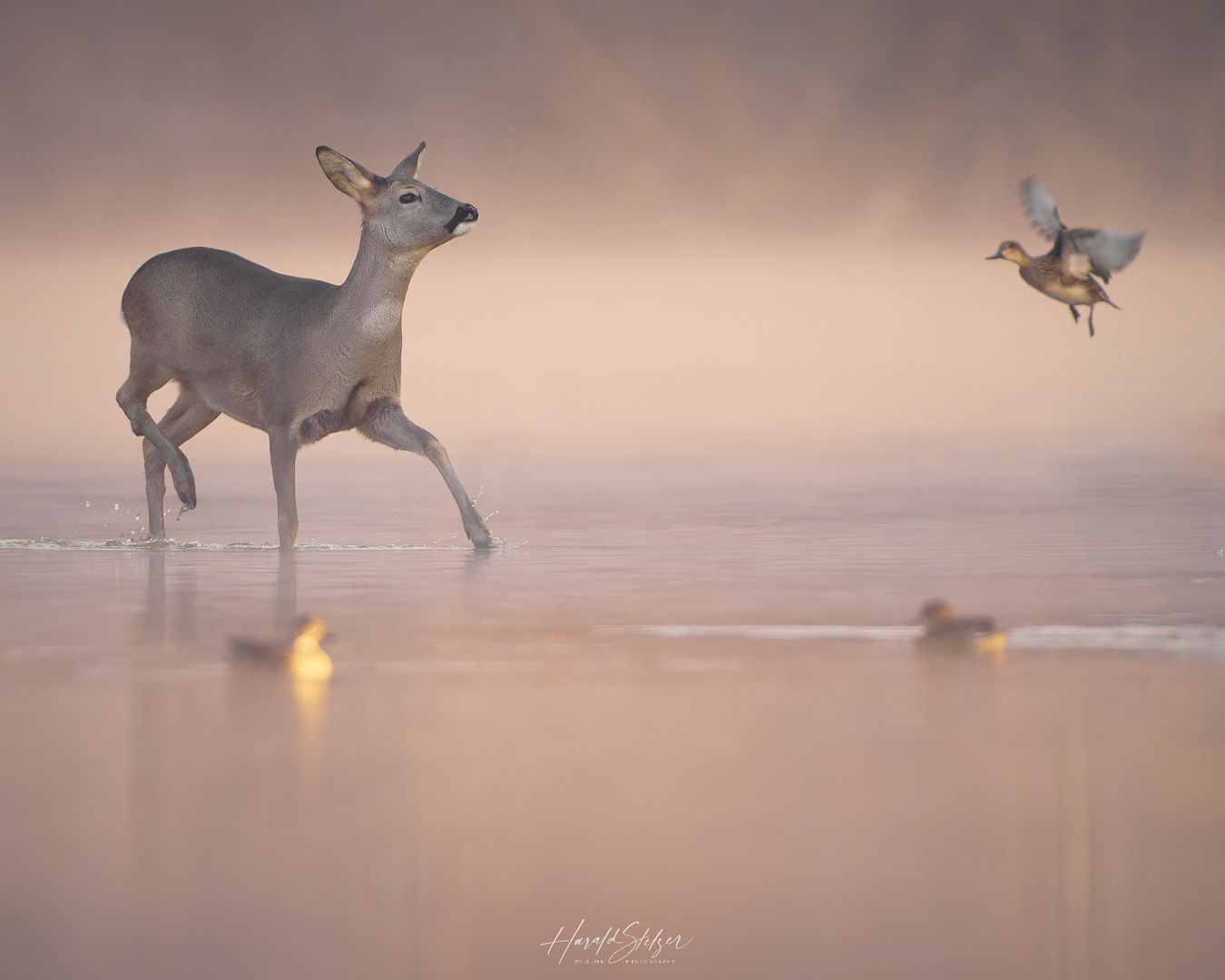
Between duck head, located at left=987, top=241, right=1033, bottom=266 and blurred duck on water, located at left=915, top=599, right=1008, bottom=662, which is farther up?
duck head, located at left=987, top=241, right=1033, bottom=266

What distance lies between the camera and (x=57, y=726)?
88.0 inches

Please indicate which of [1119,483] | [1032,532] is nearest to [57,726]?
[1032,532]

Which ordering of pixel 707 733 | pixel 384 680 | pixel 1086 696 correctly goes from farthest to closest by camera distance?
pixel 384 680 → pixel 1086 696 → pixel 707 733

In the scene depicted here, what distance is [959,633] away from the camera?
3.12 metres

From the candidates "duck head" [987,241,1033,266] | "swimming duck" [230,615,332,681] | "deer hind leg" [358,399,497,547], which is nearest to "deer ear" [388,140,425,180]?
"deer hind leg" [358,399,497,547]

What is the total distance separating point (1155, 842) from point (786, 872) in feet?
1.36

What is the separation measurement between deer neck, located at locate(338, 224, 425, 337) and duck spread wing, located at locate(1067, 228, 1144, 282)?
2208mm

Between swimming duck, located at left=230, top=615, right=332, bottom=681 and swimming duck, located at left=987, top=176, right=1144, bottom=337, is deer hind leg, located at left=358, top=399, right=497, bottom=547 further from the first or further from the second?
swimming duck, located at left=230, top=615, right=332, bottom=681

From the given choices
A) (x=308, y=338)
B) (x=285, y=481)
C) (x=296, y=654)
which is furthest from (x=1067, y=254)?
(x=296, y=654)

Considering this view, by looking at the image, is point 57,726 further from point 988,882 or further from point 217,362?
point 217,362

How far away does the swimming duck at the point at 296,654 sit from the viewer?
8.89 ft

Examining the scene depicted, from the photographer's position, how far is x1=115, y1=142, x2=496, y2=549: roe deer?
17.4ft

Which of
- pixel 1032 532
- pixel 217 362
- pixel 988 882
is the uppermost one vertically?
pixel 217 362

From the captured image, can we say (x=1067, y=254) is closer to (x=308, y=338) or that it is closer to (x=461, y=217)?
(x=461, y=217)
